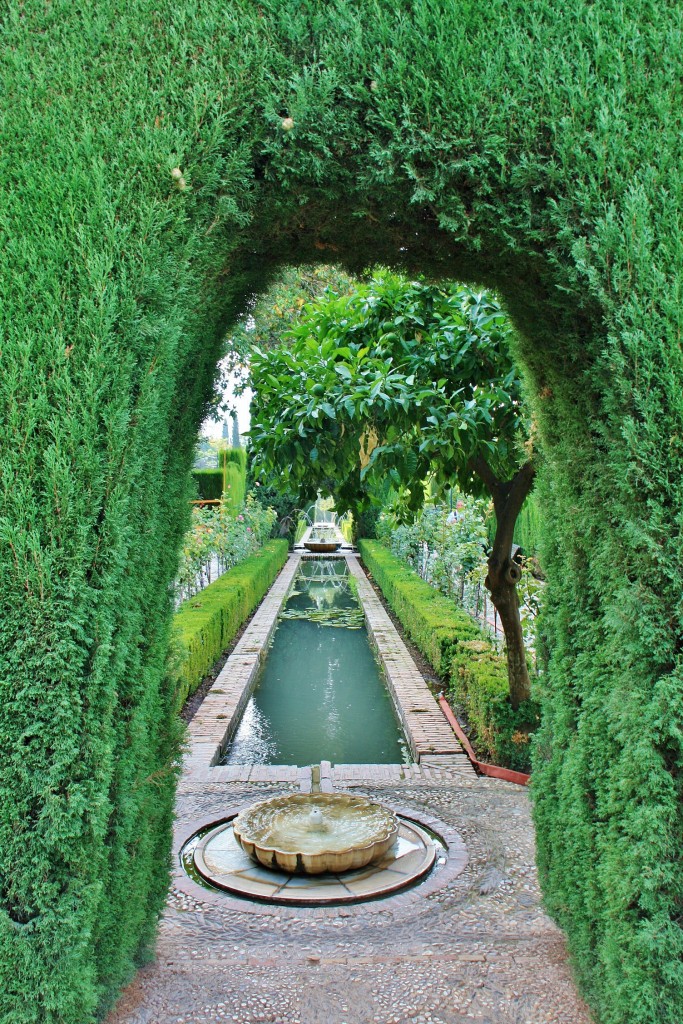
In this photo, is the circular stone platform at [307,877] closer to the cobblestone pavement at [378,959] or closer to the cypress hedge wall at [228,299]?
the cobblestone pavement at [378,959]

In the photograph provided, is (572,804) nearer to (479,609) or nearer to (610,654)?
(610,654)

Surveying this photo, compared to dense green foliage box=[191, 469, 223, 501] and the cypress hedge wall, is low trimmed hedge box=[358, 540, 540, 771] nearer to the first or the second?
the cypress hedge wall

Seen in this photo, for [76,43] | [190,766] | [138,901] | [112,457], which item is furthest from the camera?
[190,766]

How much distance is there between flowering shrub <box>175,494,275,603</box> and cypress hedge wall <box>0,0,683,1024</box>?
528cm

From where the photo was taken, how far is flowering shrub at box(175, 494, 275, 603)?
10.4m

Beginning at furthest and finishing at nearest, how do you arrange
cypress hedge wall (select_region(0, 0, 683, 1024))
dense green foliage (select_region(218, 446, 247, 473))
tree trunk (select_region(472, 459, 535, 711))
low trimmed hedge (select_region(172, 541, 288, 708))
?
dense green foliage (select_region(218, 446, 247, 473))
low trimmed hedge (select_region(172, 541, 288, 708))
tree trunk (select_region(472, 459, 535, 711))
cypress hedge wall (select_region(0, 0, 683, 1024))

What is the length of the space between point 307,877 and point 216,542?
29.5 ft

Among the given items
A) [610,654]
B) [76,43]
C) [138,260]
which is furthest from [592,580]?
[76,43]

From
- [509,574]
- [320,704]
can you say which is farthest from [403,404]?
[320,704]

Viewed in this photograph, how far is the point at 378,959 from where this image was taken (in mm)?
3064

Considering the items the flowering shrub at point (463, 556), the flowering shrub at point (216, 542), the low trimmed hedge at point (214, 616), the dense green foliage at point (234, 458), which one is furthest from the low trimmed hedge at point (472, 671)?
the dense green foliage at point (234, 458)

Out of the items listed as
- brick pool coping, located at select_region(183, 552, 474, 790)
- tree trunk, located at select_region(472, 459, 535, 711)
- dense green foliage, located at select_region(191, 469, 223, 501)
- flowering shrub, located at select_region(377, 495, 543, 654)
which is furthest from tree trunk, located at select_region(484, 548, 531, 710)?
dense green foliage, located at select_region(191, 469, 223, 501)

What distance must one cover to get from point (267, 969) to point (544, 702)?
159 cm

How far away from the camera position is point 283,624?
42.3 feet
